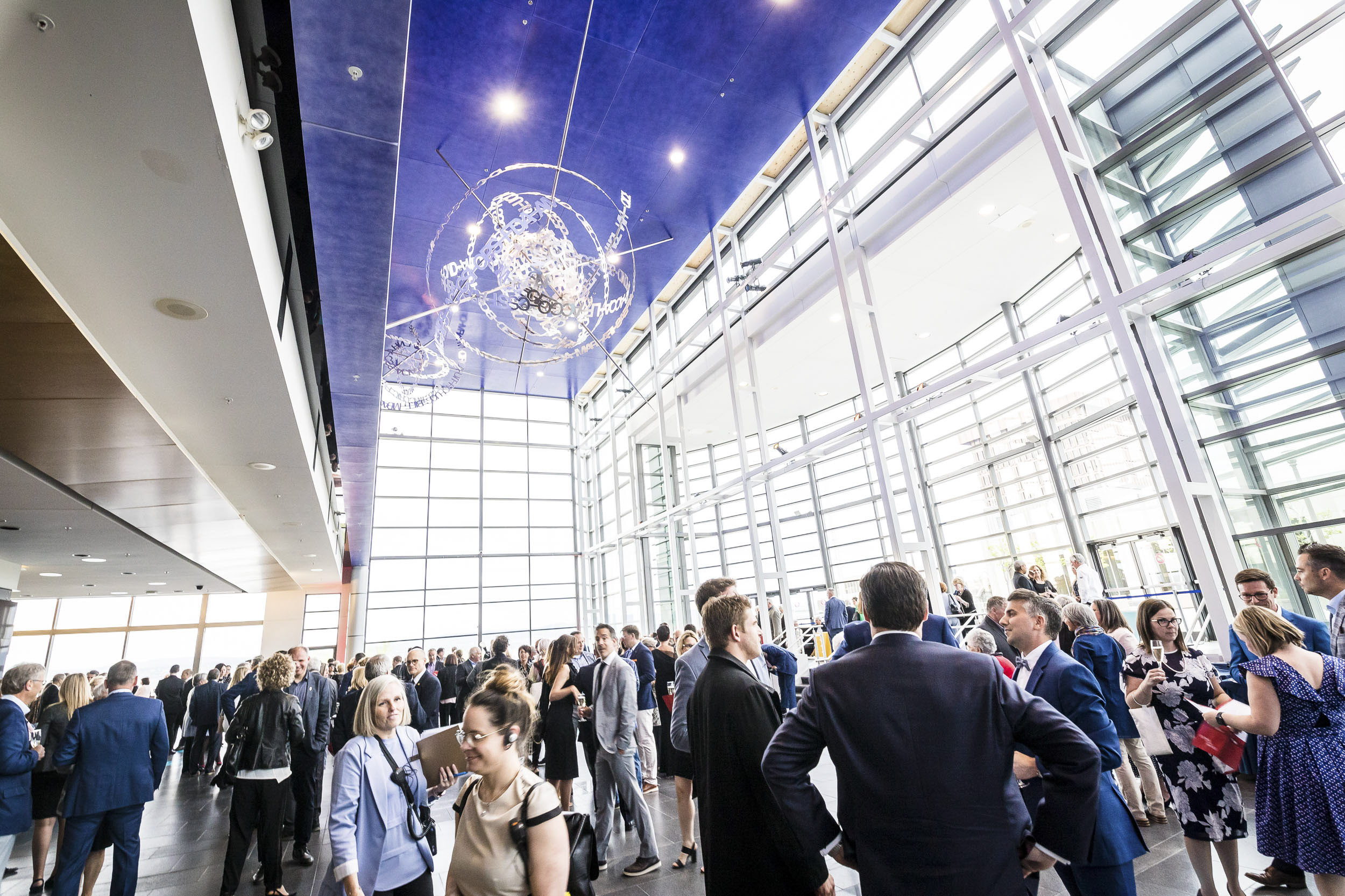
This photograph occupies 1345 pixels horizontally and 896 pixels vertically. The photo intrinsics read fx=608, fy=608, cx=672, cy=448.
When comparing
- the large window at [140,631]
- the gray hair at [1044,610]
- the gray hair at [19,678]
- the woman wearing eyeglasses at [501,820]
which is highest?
the large window at [140,631]

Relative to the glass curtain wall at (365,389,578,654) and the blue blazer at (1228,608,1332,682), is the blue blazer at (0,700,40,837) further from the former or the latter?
Answer: the glass curtain wall at (365,389,578,654)

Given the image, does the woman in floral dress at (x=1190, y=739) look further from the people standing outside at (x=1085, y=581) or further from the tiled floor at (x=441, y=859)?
the people standing outside at (x=1085, y=581)

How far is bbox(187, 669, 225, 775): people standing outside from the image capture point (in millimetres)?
9414

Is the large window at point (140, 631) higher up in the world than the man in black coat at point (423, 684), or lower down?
higher up

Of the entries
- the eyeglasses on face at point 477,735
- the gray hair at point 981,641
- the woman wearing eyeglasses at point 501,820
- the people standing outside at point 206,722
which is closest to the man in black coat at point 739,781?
the woman wearing eyeglasses at point 501,820

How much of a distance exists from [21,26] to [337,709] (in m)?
6.65

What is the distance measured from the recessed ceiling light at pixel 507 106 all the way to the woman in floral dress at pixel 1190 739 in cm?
797

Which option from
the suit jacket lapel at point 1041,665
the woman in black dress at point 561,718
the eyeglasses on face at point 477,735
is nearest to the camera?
the eyeglasses on face at point 477,735

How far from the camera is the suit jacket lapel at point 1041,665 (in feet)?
8.14

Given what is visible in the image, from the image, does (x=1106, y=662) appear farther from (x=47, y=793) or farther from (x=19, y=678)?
(x=47, y=793)

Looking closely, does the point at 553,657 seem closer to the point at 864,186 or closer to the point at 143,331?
the point at 143,331

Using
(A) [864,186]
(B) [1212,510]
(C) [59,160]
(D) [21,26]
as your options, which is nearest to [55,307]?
(C) [59,160]

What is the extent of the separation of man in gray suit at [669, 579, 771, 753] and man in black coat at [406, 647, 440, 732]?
200 inches

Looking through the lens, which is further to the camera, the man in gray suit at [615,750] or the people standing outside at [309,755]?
the people standing outside at [309,755]
